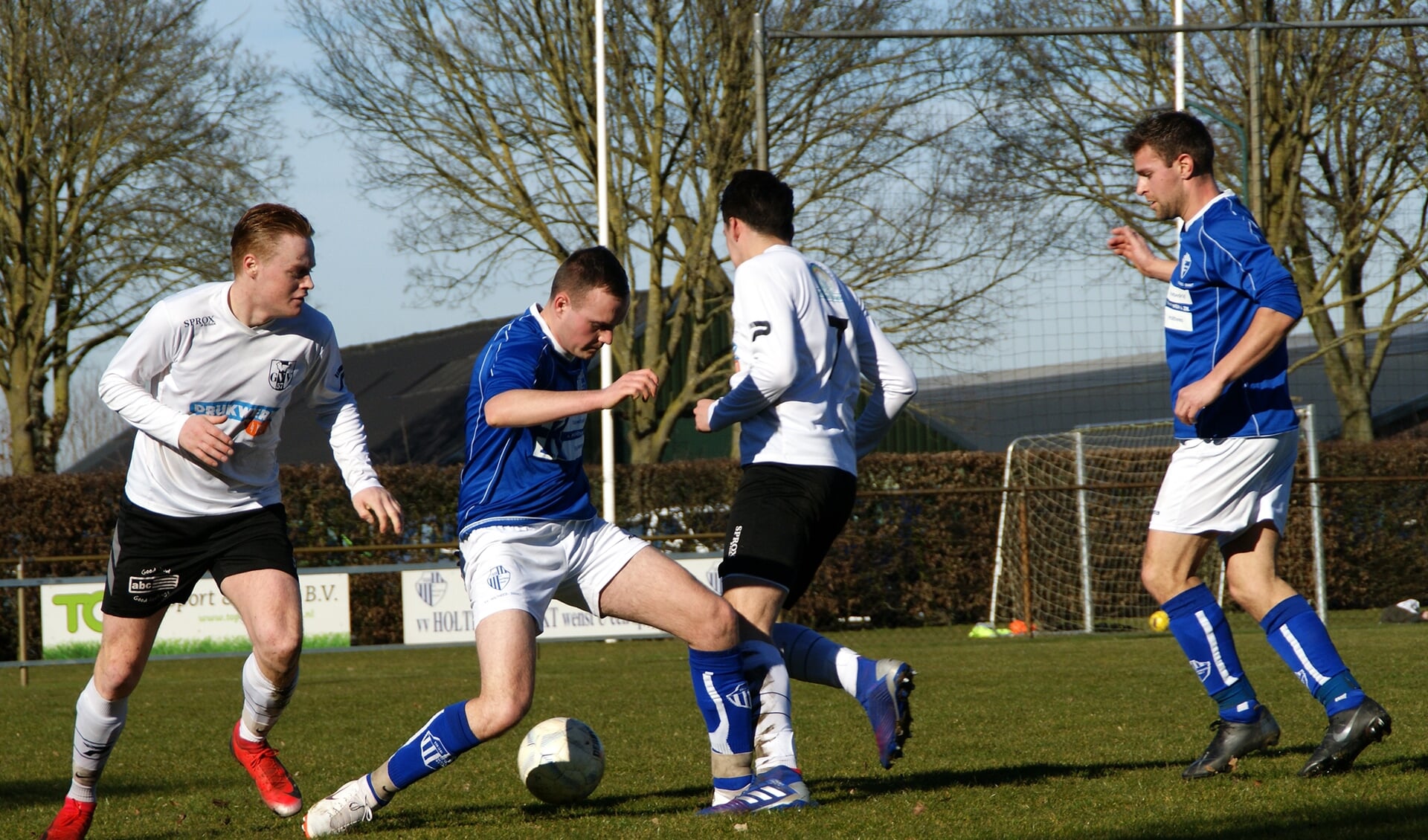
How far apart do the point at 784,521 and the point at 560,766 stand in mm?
1240

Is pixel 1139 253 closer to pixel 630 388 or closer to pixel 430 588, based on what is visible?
pixel 630 388

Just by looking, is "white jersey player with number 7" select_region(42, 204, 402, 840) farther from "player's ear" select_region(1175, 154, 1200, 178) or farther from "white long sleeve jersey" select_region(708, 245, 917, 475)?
"player's ear" select_region(1175, 154, 1200, 178)

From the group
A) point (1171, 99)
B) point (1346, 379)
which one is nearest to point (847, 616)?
point (1171, 99)

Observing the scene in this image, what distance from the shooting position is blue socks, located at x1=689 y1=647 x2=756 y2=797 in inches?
181

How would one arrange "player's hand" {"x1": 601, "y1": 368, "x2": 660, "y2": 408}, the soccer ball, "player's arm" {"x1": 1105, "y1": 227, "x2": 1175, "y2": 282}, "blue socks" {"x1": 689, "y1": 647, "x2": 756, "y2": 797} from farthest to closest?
"player's arm" {"x1": 1105, "y1": 227, "x2": 1175, "y2": 282}, the soccer ball, "blue socks" {"x1": 689, "y1": 647, "x2": 756, "y2": 797}, "player's hand" {"x1": 601, "y1": 368, "x2": 660, "y2": 408}

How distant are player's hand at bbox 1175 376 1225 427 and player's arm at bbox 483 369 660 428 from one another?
71.6 inches

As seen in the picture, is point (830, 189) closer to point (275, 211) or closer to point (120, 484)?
point (120, 484)

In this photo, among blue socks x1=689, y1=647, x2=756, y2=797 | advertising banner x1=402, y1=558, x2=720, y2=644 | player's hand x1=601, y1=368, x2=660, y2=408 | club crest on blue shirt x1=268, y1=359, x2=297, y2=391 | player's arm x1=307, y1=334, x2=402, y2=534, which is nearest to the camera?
player's hand x1=601, y1=368, x2=660, y2=408

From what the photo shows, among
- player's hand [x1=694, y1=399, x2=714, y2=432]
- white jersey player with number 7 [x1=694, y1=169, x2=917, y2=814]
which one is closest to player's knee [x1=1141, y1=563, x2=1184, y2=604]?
white jersey player with number 7 [x1=694, y1=169, x2=917, y2=814]

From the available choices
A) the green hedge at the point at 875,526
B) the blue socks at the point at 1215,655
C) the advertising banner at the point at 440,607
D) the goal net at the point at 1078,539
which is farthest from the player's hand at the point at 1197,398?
the green hedge at the point at 875,526

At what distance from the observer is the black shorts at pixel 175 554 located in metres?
4.80

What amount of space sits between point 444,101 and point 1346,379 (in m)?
14.4

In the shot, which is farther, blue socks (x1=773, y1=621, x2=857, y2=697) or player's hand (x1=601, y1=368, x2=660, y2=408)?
blue socks (x1=773, y1=621, x2=857, y2=697)

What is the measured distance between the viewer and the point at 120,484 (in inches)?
660
